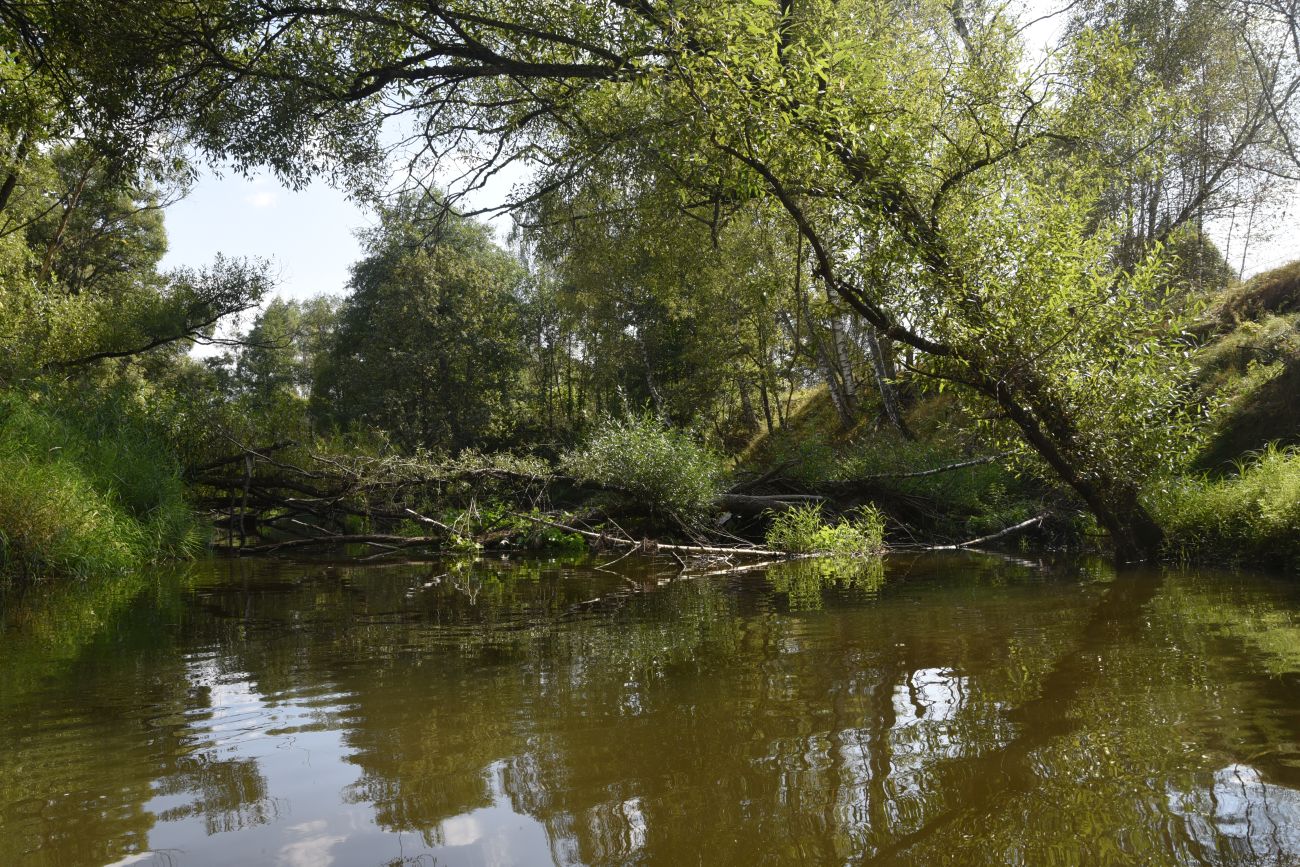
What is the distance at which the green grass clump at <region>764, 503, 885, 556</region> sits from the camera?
38.1 feet

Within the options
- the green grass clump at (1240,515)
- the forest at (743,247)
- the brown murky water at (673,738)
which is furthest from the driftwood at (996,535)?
the brown murky water at (673,738)

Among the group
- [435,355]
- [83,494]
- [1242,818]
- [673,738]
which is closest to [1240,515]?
[1242,818]

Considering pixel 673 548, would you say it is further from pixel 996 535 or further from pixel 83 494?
pixel 83 494

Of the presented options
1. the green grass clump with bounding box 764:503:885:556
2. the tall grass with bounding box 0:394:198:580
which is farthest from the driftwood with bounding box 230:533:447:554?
the green grass clump with bounding box 764:503:885:556

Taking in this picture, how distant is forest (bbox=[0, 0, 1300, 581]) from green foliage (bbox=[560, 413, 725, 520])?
72 millimetres

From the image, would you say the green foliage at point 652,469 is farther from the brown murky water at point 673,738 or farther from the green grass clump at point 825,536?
the brown murky water at point 673,738

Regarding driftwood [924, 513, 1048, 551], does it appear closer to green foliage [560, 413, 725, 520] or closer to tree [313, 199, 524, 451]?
green foliage [560, 413, 725, 520]

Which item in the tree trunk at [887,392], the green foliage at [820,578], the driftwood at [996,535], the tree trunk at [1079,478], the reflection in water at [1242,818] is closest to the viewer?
the reflection in water at [1242,818]

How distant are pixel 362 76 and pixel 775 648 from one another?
8.85 meters

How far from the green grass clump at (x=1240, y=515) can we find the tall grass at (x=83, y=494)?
1290 cm

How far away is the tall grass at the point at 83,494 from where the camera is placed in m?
9.46

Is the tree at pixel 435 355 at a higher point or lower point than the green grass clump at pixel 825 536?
higher

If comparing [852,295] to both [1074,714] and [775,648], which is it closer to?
[775,648]

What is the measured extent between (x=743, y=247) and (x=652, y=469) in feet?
34.3
